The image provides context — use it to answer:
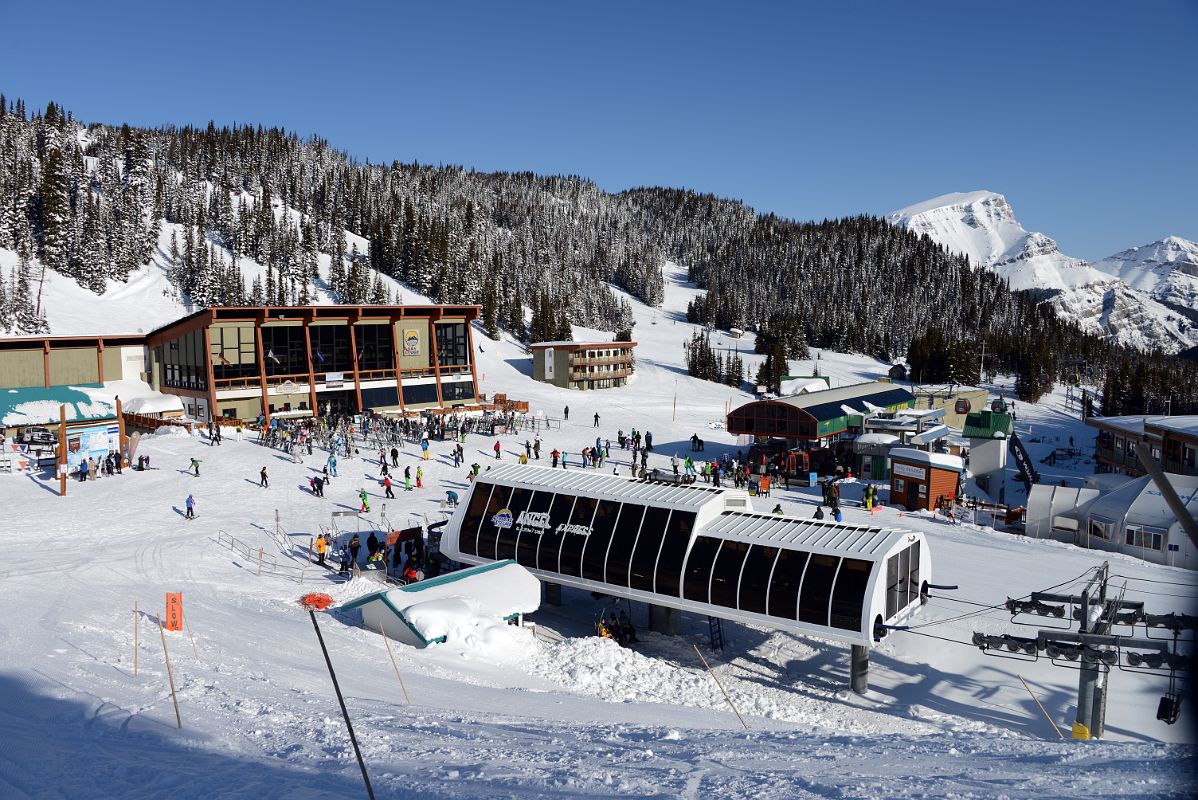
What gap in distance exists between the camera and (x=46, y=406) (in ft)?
121

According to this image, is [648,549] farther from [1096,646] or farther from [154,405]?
[154,405]

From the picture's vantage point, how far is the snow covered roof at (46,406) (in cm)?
3597

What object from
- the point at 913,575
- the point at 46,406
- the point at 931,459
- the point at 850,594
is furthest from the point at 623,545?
the point at 46,406

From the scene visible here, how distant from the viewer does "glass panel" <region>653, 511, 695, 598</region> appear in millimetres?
17281

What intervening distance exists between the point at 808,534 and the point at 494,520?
25.8 ft

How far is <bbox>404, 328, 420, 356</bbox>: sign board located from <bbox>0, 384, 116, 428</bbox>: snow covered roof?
16225 mm

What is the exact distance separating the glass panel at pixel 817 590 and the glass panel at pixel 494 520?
753cm

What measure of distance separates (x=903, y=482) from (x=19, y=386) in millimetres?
44852

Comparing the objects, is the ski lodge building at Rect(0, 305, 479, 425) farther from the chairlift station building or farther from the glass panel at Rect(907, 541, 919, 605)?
the glass panel at Rect(907, 541, 919, 605)

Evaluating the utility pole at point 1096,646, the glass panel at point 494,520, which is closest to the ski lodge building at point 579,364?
the glass panel at point 494,520

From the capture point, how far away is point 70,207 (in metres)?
80.6

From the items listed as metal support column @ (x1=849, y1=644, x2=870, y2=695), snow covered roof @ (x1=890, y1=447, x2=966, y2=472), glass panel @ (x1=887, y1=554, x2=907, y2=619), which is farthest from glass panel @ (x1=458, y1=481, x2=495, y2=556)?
snow covered roof @ (x1=890, y1=447, x2=966, y2=472)

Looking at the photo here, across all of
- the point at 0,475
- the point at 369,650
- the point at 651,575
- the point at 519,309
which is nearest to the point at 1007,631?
the point at 651,575

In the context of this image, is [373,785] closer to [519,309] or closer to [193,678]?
[193,678]
